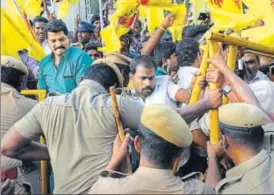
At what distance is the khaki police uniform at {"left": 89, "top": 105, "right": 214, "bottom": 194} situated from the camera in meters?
2.58

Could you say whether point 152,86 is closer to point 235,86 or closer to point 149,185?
point 235,86

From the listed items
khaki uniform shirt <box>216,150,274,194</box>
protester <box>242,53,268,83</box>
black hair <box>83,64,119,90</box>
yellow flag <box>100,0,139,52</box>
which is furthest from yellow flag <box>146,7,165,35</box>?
khaki uniform shirt <box>216,150,274,194</box>

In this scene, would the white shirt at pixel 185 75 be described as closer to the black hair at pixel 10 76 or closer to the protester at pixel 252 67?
the protester at pixel 252 67

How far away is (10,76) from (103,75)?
626mm

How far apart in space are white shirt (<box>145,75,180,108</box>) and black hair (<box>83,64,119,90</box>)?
2.72 ft

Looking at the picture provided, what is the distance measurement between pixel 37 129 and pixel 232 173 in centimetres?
114

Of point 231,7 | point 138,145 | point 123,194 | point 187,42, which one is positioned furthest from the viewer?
point 231,7

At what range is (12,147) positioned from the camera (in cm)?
333

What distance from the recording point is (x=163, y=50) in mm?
5805

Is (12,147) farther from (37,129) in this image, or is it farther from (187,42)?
(187,42)

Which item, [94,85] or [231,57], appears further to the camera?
[231,57]

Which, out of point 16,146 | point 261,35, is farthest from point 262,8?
point 16,146

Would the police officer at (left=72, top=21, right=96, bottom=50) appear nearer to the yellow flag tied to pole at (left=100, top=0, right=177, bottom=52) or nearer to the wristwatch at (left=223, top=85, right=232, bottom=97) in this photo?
the yellow flag tied to pole at (left=100, top=0, right=177, bottom=52)

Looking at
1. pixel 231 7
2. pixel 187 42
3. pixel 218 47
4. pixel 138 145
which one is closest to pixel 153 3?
pixel 231 7
